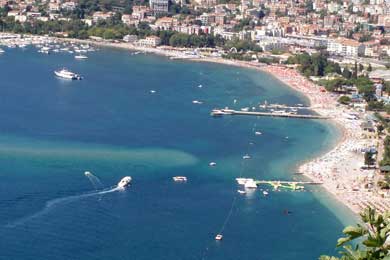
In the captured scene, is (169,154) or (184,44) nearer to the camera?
(169,154)

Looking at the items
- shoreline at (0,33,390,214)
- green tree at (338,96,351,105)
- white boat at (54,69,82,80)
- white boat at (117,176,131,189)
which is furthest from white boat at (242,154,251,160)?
white boat at (54,69,82,80)

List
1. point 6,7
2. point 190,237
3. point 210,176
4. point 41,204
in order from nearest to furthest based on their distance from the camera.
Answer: point 190,237 < point 41,204 < point 210,176 < point 6,7

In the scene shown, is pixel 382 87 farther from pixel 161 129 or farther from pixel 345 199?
pixel 345 199

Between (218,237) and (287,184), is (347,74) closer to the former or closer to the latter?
(287,184)

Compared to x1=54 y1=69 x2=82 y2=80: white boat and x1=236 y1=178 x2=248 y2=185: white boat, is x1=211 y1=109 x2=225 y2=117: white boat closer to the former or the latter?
x1=54 y1=69 x2=82 y2=80: white boat

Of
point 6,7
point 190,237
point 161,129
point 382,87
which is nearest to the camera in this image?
point 190,237

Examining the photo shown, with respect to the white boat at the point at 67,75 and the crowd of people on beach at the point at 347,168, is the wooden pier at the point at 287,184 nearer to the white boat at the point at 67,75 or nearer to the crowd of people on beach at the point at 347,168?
the crowd of people on beach at the point at 347,168

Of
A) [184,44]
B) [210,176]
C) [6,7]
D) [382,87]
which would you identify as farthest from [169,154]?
[6,7]
